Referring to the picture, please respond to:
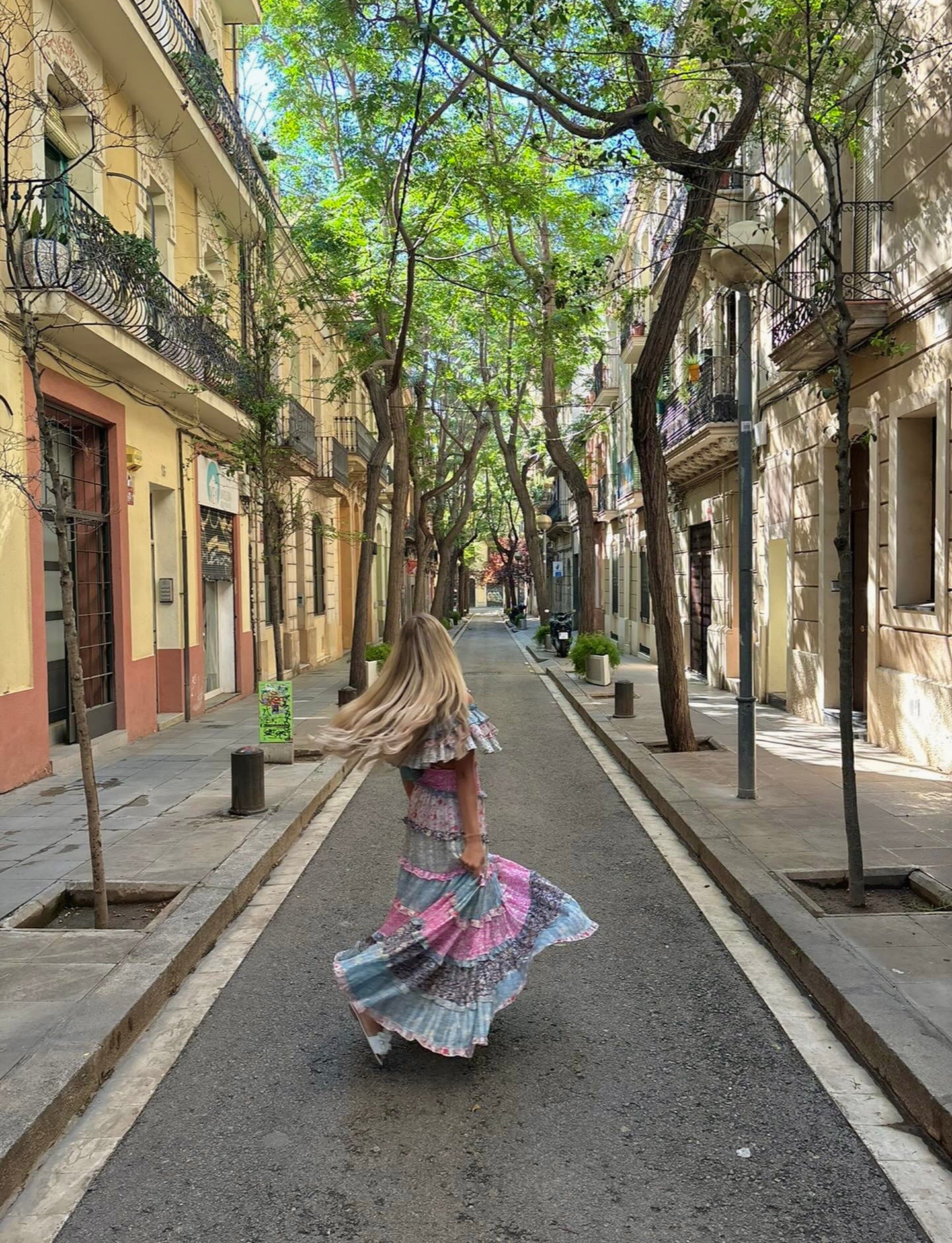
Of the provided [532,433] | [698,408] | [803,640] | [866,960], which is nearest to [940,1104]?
[866,960]

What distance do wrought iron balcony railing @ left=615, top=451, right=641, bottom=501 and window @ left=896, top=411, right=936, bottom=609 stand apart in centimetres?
1545

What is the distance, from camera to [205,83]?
13141mm

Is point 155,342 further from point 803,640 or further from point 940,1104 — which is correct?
point 940,1104

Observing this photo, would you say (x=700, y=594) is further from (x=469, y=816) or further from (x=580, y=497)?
(x=469, y=816)

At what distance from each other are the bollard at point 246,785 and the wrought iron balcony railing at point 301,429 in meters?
9.71

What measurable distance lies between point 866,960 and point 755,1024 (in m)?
0.66

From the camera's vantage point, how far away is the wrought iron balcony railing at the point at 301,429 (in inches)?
722

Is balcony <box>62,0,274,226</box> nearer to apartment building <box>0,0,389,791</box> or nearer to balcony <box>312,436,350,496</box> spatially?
apartment building <box>0,0,389,791</box>

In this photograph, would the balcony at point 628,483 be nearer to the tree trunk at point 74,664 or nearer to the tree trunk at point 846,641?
the tree trunk at point 846,641

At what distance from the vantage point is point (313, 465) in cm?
2038

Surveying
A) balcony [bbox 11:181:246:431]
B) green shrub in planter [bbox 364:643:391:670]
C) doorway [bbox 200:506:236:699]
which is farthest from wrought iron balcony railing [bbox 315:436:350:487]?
balcony [bbox 11:181:246:431]

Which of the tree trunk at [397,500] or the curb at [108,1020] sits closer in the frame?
the curb at [108,1020]

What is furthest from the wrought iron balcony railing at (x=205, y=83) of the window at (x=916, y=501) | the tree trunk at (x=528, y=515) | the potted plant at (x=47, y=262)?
the tree trunk at (x=528, y=515)

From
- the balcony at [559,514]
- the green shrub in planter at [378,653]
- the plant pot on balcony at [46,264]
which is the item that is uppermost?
the balcony at [559,514]
